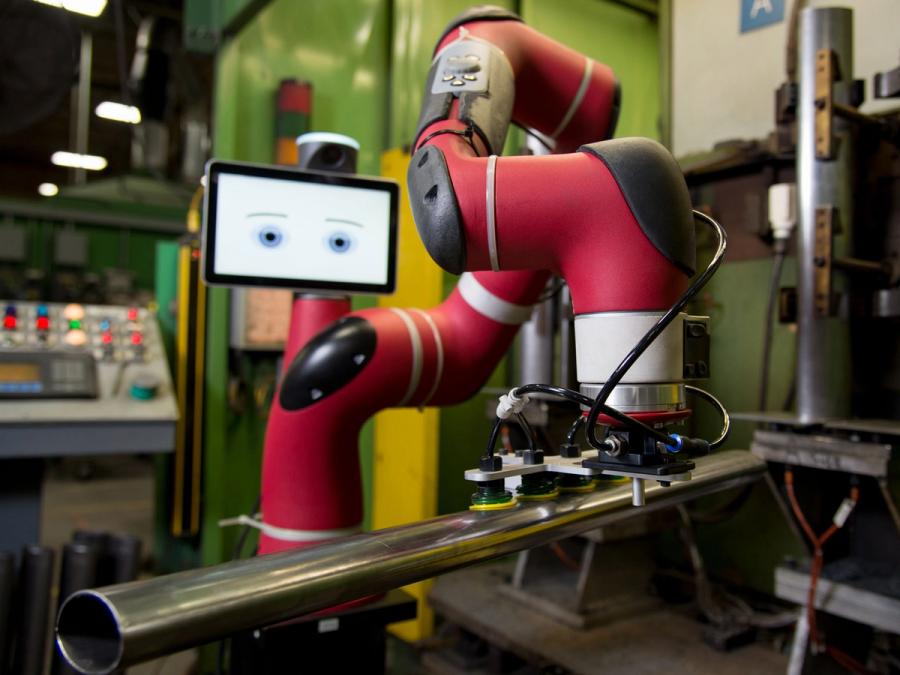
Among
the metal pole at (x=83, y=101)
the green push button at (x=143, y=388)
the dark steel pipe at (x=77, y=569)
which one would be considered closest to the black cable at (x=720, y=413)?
the green push button at (x=143, y=388)

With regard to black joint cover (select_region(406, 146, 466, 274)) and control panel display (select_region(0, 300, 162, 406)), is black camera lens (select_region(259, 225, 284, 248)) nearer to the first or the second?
black joint cover (select_region(406, 146, 466, 274))

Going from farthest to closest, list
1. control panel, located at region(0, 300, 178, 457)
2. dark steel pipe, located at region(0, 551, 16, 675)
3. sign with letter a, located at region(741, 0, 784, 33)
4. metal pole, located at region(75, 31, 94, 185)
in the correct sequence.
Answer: metal pole, located at region(75, 31, 94, 185) → sign with letter a, located at region(741, 0, 784, 33) → dark steel pipe, located at region(0, 551, 16, 675) → control panel, located at region(0, 300, 178, 457)

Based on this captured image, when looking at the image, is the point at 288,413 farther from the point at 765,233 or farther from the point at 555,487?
the point at 765,233

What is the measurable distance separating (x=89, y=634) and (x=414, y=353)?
2.07 ft

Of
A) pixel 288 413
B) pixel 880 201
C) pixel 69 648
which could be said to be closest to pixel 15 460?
pixel 288 413

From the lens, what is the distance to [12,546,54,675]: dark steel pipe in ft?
5.13

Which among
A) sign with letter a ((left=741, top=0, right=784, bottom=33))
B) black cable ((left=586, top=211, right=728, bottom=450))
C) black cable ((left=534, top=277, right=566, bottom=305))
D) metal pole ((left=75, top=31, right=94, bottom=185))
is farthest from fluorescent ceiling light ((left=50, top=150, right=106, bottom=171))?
black cable ((left=586, top=211, right=728, bottom=450))

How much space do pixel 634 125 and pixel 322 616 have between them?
205 centimetres

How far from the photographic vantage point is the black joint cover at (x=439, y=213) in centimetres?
58

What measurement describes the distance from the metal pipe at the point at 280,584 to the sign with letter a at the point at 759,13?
1.58m

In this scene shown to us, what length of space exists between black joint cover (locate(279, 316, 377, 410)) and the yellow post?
95 cm

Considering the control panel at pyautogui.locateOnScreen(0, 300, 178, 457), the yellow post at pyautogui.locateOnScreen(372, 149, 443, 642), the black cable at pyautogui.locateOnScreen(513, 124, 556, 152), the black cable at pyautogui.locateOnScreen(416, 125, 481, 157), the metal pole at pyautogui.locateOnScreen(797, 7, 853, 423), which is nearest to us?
the black cable at pyautogui.locateOnScreen(416, 125, 481, 157)

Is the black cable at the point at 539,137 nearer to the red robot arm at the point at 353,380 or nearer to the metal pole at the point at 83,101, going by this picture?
the red robot arm at the point at 353,380

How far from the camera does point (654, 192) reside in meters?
0.58
